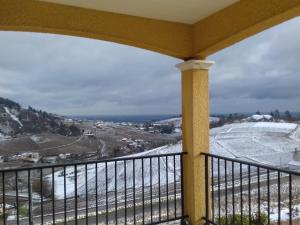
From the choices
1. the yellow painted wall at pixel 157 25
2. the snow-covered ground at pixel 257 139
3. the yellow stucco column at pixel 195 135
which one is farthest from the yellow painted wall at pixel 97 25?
the snow-covered ground at pixel 257 139

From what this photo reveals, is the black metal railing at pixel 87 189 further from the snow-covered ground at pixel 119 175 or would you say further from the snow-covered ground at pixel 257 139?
the snow-covered ground at pixel 257 139

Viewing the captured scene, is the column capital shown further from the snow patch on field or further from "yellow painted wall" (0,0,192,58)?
the snow patch on field

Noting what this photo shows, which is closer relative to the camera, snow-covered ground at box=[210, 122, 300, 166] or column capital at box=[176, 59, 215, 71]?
column capital at box=[176, 59, 215, 71]

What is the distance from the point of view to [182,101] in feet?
10.9

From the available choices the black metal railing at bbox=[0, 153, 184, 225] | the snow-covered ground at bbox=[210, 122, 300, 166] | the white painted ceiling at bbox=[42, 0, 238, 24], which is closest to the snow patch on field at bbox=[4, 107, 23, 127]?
the black metal railing at bbox=[0, 153, 184, 225]

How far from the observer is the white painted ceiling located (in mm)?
2479

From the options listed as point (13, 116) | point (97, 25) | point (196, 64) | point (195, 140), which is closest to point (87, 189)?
point (13, 116)

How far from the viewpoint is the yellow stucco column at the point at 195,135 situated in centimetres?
306

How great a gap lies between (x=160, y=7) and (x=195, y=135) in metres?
1.34

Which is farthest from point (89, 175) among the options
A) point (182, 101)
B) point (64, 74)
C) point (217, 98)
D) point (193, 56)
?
point (64, 74)

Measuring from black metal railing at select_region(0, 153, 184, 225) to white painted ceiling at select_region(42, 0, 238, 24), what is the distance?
141 centimetres

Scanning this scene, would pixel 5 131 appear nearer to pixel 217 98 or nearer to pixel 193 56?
pixel 193 56

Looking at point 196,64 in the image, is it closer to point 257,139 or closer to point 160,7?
point 160,7

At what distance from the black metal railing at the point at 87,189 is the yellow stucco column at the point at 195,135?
0.12m
